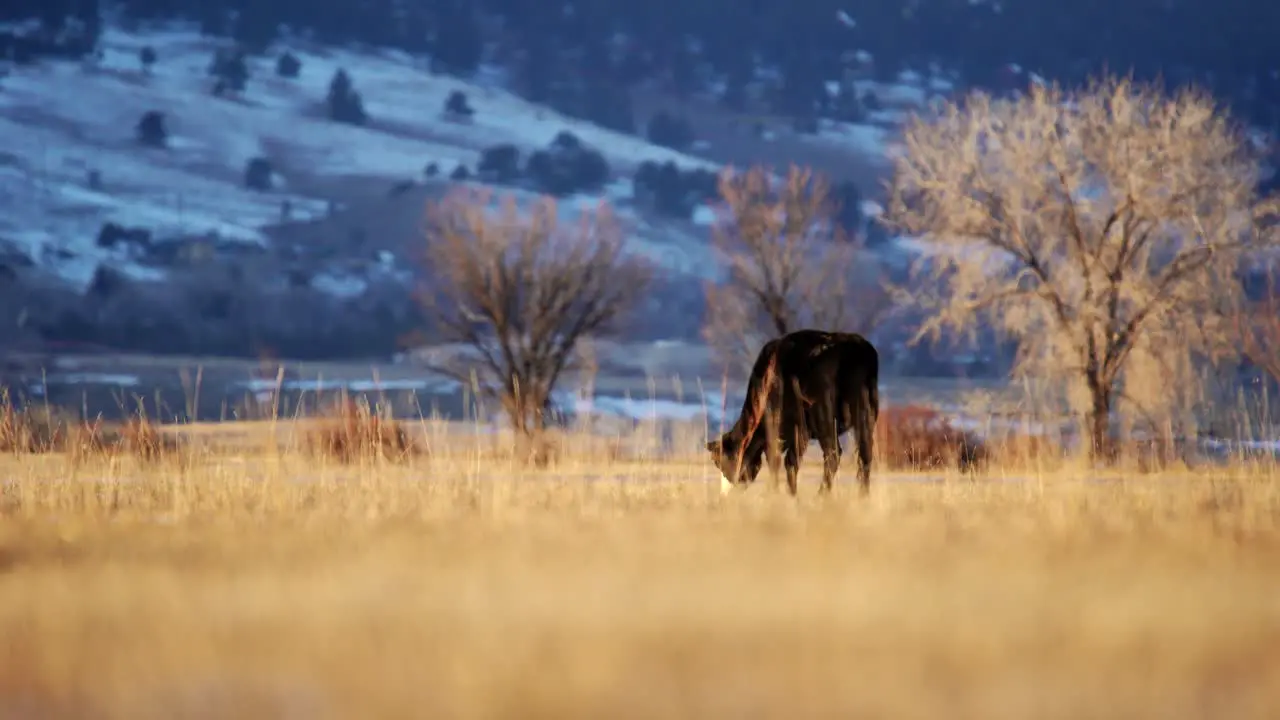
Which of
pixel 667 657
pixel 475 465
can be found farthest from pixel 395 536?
pixel 475 465

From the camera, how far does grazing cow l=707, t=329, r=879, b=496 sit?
648 inches

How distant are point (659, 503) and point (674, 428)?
11877 mm

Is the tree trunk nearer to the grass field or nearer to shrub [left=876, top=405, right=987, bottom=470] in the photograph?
shrub [left=876, top=405, right=987, bottom=470]

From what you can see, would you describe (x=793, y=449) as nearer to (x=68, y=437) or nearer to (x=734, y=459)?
(x=734, y=459)

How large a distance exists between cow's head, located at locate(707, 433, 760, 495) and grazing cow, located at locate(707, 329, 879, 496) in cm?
5

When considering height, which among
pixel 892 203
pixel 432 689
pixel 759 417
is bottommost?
pixel 432 689

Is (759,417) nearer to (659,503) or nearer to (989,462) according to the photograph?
(659,503)

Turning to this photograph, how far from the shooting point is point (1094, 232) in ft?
122

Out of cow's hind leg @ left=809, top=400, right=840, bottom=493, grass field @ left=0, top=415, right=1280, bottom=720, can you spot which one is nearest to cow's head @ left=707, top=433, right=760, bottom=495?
cow's hind leg @ left=809, top=400, right=840, bottom=493

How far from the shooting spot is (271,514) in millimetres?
14055

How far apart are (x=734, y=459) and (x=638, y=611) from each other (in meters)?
8.81

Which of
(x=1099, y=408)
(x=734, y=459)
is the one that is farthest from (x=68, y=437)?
(x=1099, y=408)

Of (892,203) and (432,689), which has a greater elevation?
(892,203)

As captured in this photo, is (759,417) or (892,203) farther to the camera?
(892,203)
